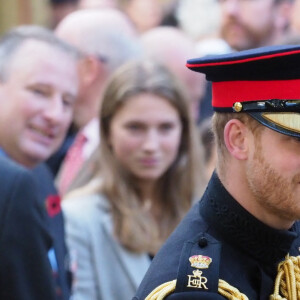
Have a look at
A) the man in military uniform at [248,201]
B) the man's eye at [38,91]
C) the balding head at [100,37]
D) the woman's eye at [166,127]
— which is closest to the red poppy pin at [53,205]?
the man's eye at [38,91]

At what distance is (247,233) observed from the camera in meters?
2.29

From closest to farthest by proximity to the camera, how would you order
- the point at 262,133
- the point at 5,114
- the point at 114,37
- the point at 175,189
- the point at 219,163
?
the point at 262,133 → the point at 219,163 → the point at 5,114 → the point at 175,189 → the point at 114,37

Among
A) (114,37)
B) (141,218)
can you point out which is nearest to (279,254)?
(141,218)

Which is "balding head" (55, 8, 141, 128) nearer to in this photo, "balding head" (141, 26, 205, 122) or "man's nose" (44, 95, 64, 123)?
"balding head" (141, 26, 205, 122)

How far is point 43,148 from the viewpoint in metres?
3.81

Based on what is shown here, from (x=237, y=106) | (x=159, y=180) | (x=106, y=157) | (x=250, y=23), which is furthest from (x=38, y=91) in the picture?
(x=250, y=23)

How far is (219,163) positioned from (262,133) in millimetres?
210

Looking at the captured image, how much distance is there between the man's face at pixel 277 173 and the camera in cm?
221

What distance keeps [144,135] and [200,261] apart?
6.30ft

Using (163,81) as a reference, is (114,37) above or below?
above

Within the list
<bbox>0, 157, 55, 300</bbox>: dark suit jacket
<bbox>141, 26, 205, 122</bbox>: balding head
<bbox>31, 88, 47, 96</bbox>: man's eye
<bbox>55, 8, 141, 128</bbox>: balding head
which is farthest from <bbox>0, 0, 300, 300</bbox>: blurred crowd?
<bbox>141, 26, 205, 122</bbox>: balding head

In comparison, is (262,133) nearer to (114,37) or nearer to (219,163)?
Result: (219,163)

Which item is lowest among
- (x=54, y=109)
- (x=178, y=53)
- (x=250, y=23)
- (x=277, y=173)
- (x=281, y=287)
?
(x=281, y=287)

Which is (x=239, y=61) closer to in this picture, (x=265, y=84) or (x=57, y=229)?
(x=265, y=84)
